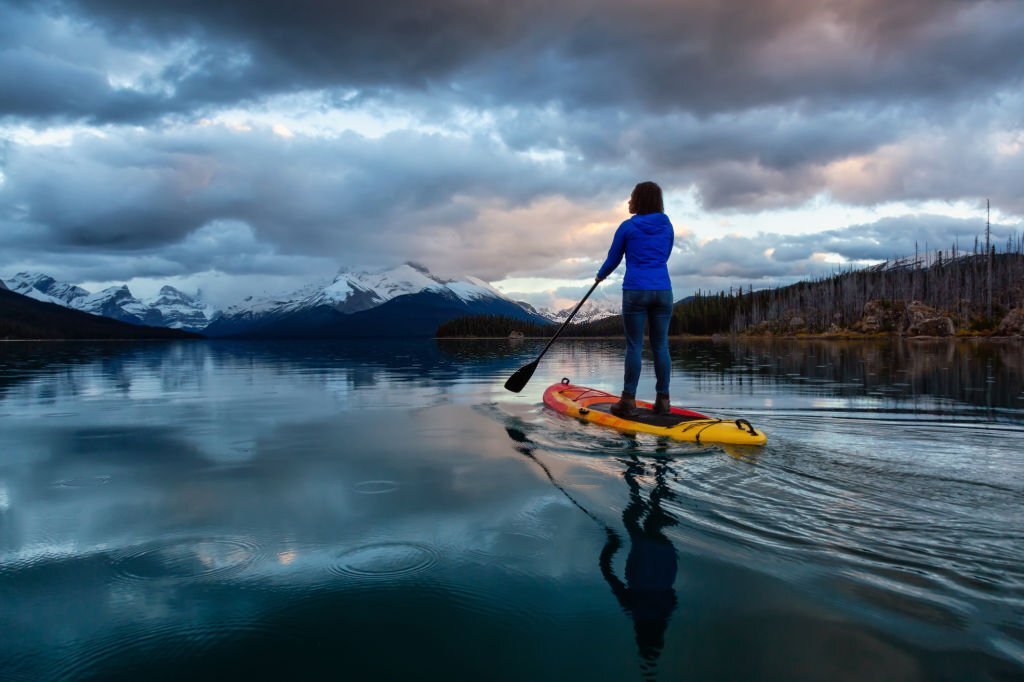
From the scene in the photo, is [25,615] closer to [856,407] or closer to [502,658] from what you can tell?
[502,658]

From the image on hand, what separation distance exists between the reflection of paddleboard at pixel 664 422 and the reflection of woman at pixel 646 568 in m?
2.96

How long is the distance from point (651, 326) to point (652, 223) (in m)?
1.98

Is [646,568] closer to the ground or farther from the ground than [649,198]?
closer to the ground

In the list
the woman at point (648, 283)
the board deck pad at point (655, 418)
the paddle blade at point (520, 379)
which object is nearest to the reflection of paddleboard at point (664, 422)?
the board deck pad at point (655, 418)

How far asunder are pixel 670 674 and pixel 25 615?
409cm

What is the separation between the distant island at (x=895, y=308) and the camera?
116 m

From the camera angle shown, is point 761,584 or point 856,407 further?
point 856,407

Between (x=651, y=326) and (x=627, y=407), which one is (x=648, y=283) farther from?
(x=627, y=407)

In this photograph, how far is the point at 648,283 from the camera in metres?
11.0

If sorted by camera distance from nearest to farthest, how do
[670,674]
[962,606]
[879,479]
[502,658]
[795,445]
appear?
[670,674] < [502,658] < [962,606] < [879,479] < [795,445]

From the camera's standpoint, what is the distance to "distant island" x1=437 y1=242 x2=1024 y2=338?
11550cm

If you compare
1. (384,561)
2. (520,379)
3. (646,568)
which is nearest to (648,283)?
(520,379)

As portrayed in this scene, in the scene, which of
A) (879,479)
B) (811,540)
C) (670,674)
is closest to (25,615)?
(670,674)

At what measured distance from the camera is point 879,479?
6.80 metres
